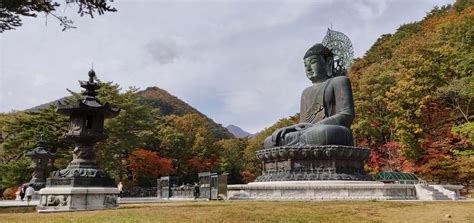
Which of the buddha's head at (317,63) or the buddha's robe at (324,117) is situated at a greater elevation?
the buddha's head at (317,63)

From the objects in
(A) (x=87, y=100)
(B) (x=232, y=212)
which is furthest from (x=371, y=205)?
(A) (x=87, y=100)

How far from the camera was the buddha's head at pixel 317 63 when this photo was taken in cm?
2014

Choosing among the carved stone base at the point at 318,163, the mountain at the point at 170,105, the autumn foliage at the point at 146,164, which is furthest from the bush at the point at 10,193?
the mountain at the point at 170,105

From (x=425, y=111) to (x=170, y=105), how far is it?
50733mm

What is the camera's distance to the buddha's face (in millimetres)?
20109

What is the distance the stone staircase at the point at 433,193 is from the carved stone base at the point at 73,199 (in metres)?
11.1

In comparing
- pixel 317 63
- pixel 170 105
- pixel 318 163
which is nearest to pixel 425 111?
pixel 317 63

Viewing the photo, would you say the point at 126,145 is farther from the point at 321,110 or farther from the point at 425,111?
the point at 425,111

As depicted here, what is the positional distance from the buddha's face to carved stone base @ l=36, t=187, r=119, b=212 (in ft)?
38.5

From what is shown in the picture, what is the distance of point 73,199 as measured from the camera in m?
11.6

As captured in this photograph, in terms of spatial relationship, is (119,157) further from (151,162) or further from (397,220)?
(397,220)

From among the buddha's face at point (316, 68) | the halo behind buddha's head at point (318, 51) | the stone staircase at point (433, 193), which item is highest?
the halo behind buddha's head at point (318, 51)

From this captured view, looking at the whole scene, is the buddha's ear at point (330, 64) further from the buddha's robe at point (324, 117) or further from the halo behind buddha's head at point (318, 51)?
the buddha's robe at point (324, 117)

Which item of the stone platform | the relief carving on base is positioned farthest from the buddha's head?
the relief carving on base
